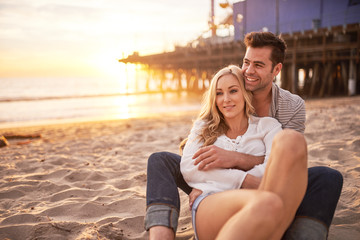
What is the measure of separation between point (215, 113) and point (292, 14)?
2177 cm

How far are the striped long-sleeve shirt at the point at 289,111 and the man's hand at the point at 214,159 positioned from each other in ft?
2.33

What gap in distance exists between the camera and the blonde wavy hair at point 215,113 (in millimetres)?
2441

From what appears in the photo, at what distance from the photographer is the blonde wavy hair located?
2441 millimetres

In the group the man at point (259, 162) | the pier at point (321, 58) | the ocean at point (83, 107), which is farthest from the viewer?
the pier at point (321, 58)

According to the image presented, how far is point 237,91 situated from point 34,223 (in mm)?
2232

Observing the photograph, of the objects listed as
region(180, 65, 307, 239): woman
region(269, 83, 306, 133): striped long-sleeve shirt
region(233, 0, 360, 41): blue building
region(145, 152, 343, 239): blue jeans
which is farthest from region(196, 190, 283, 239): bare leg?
region(233, 0, 360, 41): blue building

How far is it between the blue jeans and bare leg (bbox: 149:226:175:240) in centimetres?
3

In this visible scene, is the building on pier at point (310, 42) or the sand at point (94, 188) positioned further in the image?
the building on pier at point (310, 42)

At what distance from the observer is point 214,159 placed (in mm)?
2131

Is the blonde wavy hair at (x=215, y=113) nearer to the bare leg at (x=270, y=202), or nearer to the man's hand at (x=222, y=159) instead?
the man's hand at (x=222, y=159)

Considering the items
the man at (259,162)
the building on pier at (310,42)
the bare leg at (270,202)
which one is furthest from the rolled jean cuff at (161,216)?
the building on pier at (310,42)

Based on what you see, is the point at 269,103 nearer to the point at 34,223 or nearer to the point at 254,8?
the point at 34,223

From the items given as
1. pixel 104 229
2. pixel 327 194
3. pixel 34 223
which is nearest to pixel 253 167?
pixel 327 194

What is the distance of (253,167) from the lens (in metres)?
2.22
